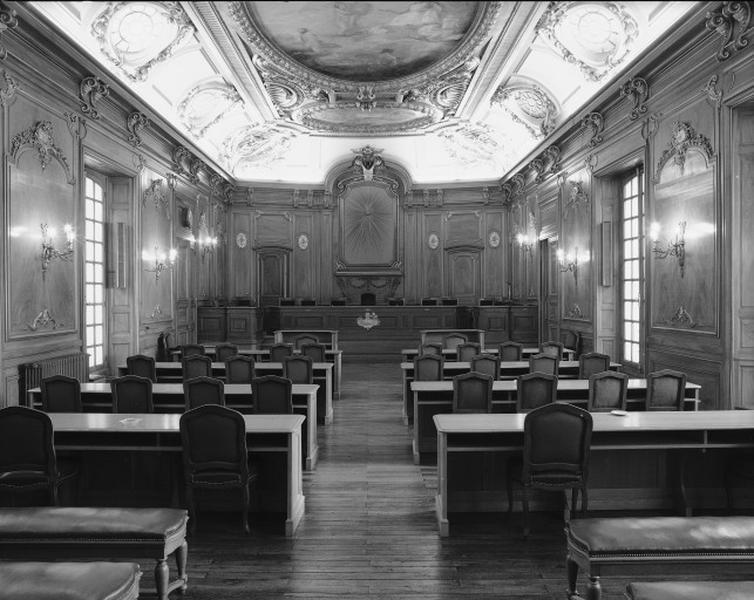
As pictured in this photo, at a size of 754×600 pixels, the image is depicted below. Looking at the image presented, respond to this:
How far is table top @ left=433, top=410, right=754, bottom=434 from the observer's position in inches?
179

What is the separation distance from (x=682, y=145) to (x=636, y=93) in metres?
1.56

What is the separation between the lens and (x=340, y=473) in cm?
626

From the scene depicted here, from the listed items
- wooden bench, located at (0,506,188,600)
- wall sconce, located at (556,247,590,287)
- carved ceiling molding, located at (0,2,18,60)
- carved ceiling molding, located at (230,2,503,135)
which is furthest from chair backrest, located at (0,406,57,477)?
wall sconce, located at (556,247,590,287)

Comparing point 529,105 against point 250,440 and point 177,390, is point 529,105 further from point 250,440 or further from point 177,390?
point 250,440

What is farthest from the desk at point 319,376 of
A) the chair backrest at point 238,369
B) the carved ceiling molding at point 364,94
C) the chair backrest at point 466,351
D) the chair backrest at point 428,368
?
the carved ceiling molding at point 364,94

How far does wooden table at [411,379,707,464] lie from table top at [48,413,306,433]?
6.84 ft

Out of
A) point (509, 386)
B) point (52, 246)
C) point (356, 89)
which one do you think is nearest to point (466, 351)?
point (509, 386)

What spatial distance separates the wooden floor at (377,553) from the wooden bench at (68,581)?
928 mm

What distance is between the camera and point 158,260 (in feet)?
39.3

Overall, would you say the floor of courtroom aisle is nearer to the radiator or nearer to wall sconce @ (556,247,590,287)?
the radiator

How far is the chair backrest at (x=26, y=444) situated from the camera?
4234 mm

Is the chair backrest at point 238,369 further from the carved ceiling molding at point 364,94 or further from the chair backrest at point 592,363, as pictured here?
the carved ceiling molding at point 364,94

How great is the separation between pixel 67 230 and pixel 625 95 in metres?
8.55

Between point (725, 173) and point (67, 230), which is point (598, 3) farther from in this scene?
point (67, 230)
